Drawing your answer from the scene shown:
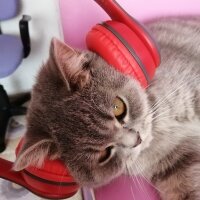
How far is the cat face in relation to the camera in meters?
0.72

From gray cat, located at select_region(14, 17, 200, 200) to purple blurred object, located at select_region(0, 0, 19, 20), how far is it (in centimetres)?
80

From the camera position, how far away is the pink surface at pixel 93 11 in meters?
1.01

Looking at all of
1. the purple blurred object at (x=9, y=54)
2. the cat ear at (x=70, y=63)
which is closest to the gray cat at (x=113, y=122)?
the cat ear at (x=70, y=63)

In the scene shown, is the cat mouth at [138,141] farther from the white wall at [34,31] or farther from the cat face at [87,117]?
the white wall at [34,31]

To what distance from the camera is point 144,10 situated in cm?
109

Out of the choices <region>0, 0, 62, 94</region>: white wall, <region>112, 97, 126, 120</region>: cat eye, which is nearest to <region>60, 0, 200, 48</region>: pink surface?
<region>112, 97, 126, 120</region>: cat eye

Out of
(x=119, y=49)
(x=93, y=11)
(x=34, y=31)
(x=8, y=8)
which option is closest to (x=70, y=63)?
(x=119, y=49)

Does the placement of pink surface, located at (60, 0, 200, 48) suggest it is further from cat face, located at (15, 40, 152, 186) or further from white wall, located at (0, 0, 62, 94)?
white wall, located at (0, 0, 62, 94)

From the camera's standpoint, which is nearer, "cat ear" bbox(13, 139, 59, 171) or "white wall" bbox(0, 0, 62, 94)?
"cat ear" bbox(13, 139, 59, 171)

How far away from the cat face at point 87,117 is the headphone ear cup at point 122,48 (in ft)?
0.10

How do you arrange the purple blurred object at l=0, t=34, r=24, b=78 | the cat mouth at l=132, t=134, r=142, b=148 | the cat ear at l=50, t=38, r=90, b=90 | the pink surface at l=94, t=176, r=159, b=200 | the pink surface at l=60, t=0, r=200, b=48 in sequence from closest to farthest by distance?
the cat ear at l=50, t=38, r=90, b=90, the cat mouth at l=132, t=134, r=142, b=148, the pink surface at l=94, t=176, r=159, b=200, the pink surface at l=60, t=0, r=200, b=48, the purple blurred object at l=0, t=34, r=24, b=78

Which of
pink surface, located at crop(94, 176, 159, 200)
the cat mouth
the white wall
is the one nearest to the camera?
the cat mouth

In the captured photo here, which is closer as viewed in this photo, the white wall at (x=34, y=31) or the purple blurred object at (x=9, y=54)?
the purple blurred object at (x=9, y=54)

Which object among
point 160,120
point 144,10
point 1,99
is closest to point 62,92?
point 160,120
